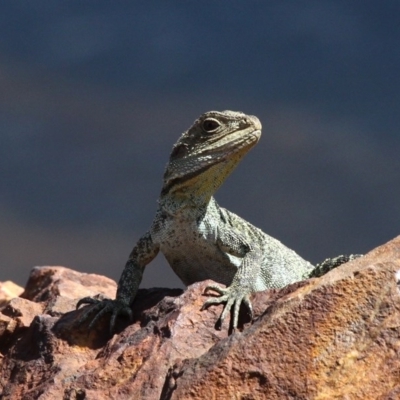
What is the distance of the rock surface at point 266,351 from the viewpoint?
7.53 meters

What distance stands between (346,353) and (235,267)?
10.4 ft

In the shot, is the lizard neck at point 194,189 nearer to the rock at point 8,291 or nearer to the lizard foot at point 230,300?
the lizard foot at point 230,300

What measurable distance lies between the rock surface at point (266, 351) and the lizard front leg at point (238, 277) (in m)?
0.10

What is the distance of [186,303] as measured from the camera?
911 centimetres

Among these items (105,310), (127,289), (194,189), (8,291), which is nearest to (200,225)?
(194,189)

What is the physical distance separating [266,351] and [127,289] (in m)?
3.34

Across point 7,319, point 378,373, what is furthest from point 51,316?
point 378,373

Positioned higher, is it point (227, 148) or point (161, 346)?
point (227, 148)

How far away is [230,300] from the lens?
9.10m

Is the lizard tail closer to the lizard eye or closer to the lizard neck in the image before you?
the lizard neck

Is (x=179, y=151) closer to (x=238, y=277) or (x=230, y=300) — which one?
(x=238, y=277)

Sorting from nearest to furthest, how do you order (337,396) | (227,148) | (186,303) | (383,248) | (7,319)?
(337,396) → (383,248) → (186,303) → (227,148) → (7,319)

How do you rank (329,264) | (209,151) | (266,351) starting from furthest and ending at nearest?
(329,264), (209,151), (266,351)

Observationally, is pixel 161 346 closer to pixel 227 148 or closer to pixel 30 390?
pixel 30 390
